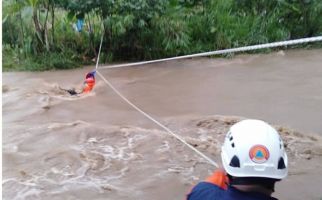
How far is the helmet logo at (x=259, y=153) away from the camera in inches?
78.2

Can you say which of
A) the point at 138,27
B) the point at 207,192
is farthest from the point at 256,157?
the point at 138,27

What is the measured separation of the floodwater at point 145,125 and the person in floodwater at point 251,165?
86.9 inches

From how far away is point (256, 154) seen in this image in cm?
199

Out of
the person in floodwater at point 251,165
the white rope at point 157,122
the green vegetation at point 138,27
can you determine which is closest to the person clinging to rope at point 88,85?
the white rope at point 157,122

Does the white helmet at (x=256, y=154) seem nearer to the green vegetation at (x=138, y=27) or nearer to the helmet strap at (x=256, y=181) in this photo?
the helmet strap at (x=256, y=181)

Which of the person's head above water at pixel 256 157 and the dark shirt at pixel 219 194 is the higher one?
the person's head above water at pixel 256 157

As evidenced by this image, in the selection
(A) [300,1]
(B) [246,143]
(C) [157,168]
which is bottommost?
(C) [157,168]

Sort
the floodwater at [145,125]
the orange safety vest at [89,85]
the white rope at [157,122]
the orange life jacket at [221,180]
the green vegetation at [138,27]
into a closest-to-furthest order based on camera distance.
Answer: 1. the orange life jacket at [221,180]
2. the floodwater at [145,125]
3. the white rope at [157,122]
4. the orange safety vest at [89,85]
5. the green vegetation at [138,27]

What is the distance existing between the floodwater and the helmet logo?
2.27 meters

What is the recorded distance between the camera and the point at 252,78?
8.47 m

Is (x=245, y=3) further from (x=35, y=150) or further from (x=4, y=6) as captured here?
(x=35, y=150)

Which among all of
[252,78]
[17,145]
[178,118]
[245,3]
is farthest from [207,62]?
[17,145]

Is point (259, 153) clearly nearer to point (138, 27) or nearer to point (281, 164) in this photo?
point (281, 164)

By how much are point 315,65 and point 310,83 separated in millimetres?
1594
